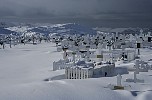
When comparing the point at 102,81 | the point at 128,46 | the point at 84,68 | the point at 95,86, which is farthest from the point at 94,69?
the point at 128,46

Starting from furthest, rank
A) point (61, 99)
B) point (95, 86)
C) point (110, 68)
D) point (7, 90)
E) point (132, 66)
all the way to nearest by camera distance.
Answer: point (132, 66) < point (110, 68) < point (95, 86) < point (7, 90) < point (61, 99)

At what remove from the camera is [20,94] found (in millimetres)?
19625

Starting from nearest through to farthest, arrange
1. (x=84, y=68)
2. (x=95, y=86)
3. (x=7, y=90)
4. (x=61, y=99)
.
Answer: (x=61, y=99), (x=7, y=90), (x=95, y=86), (x=84, y=68)

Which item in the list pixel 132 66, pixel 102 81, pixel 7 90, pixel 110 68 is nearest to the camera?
pixel 7 90

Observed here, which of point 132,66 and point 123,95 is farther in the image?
point 132,66

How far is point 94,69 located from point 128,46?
35.4m

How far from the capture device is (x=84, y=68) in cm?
2958

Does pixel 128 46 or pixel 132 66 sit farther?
pixel 128 46

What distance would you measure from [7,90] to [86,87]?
5.01 meters

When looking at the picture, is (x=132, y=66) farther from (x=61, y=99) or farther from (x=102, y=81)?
(x=61, y=99)

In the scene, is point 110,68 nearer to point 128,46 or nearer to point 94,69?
point 94,69

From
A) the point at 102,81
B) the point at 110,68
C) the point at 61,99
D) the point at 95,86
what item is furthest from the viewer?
the point at 110,68

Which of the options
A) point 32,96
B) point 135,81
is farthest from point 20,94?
point 135,81

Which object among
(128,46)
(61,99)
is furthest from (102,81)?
(128,46)
